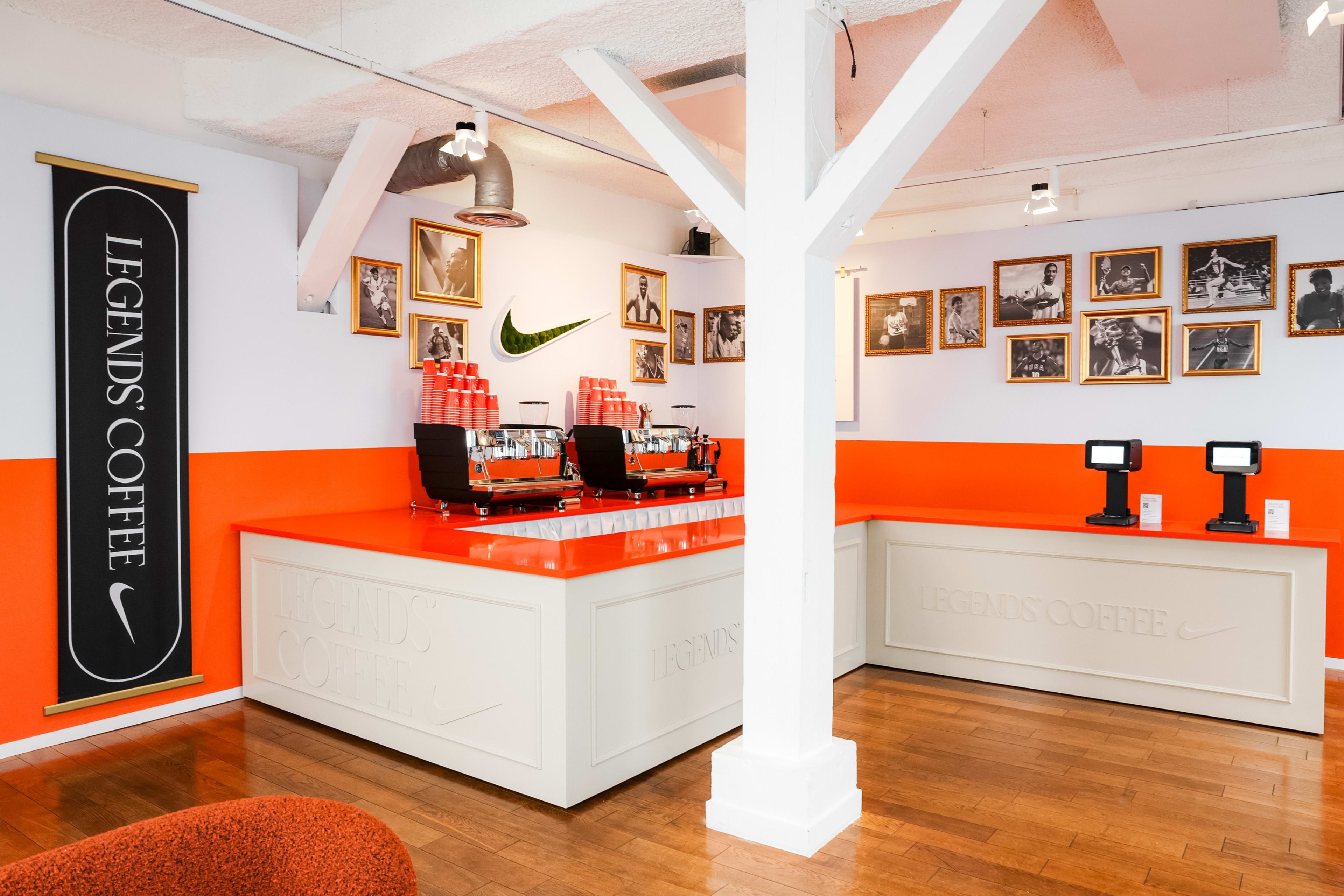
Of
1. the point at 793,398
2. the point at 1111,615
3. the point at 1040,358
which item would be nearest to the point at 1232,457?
the point at 1111,615

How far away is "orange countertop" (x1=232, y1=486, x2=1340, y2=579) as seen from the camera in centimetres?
317

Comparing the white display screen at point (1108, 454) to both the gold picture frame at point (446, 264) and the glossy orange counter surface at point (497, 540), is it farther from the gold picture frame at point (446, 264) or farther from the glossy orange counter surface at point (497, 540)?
the gold picture frame at point (446, 264)

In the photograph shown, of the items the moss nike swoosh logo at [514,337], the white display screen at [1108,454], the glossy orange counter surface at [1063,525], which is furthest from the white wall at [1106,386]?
the moss nike swoosh logo at [514,337]

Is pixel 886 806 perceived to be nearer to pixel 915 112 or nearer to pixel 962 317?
pixel 915 112

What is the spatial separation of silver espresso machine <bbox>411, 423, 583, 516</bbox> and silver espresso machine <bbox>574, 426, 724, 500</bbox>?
18.1 inches

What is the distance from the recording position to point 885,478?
254 inches

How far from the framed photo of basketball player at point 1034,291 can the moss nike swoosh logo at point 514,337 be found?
9.85 feet

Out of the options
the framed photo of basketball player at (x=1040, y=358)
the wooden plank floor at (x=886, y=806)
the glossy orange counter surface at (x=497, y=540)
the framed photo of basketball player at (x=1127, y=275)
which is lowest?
the wooden plank floor at (x=886, y=806)

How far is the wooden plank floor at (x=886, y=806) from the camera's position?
8.49 feet

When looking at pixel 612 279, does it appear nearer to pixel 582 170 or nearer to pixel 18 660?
pixel 582 170

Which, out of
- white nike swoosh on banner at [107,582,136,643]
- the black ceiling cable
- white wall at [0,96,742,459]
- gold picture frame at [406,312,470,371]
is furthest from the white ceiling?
white nike swoosh on banner at [107,582,136,643]

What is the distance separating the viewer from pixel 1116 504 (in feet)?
14.4

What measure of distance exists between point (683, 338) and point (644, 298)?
0.57 meters

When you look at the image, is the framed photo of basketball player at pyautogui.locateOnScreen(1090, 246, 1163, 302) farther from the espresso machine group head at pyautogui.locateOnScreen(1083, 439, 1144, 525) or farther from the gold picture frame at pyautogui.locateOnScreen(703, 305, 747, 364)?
the gold picture frame at pyautogui.locateOnScreen(703, 305, 747, 364)
